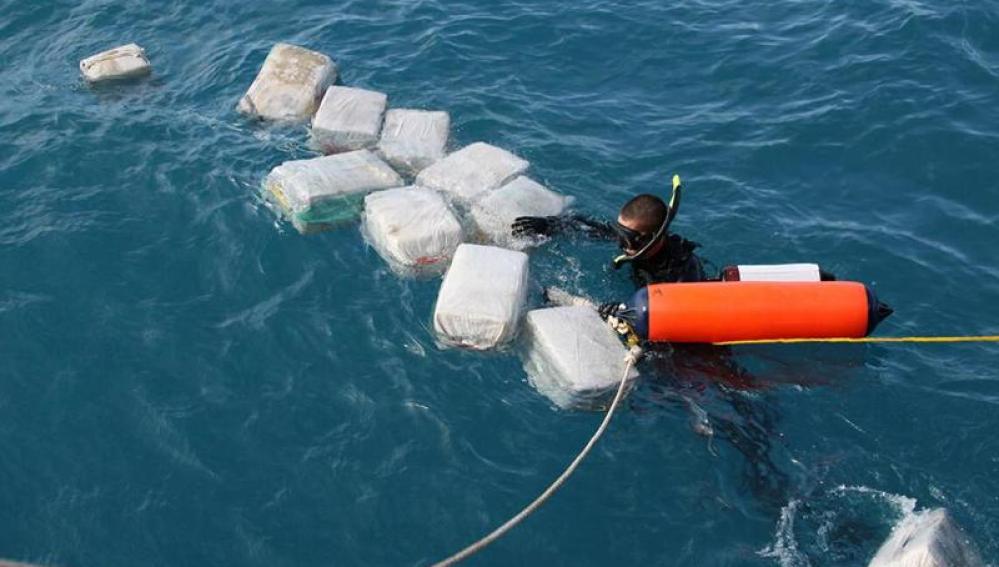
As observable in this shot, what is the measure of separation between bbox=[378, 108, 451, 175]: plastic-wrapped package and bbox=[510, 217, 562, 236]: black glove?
1.77m

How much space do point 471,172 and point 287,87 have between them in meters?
2.88

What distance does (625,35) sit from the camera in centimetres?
1244

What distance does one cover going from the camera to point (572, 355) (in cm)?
707

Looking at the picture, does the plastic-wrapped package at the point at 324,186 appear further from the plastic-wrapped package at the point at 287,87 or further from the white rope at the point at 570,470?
the white rope at the point at 570,470

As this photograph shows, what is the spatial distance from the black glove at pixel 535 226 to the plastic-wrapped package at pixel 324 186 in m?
1.55

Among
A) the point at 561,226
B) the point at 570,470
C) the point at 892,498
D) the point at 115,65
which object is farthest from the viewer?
the point at 115,65

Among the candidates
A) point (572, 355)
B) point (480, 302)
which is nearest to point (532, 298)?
point (480, 302)

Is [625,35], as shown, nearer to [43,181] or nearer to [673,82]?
[673,82]

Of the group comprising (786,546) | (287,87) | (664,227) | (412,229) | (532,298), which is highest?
(664,227)

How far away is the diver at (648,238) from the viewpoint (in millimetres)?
7215

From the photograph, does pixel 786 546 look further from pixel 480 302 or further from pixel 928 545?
pixel 480 302

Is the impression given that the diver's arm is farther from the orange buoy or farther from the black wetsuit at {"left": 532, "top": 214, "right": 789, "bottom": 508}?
the orange buoy

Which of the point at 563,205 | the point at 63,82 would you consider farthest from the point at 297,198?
the point at 63,82

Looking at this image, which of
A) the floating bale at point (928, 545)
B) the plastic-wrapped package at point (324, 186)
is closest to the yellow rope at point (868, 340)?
the floating bale at point (928, 545)
